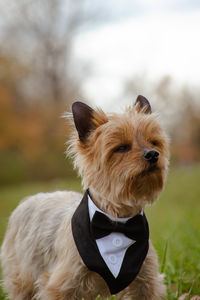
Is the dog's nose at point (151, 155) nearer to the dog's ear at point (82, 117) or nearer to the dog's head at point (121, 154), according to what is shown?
the dog's head at point (121, 154)

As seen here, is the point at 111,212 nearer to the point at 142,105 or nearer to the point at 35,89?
the point at 142,105

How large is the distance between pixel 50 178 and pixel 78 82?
847 centimetres

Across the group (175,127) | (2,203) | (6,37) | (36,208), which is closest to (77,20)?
(6,37)

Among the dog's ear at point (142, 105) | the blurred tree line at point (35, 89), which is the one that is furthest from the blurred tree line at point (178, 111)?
Result: the dog's ear at point (142, 105)

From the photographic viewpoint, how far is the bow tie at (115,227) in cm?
293

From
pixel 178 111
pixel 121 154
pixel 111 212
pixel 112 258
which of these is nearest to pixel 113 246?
pixel 112 258

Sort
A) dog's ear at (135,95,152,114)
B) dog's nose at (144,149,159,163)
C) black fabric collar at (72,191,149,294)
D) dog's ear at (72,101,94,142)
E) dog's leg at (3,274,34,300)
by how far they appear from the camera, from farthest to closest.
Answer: dog's leg at (3,274,34,300) → dog's ear at (135,95,152,114) → dog's ear at (72,101,94,142) → black fabric collar at (72,191,149,294) → dog's nose at (144,149,159,163)

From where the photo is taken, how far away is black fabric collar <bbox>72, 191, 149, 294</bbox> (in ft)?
9.46

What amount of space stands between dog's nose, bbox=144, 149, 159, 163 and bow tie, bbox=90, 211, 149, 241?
1.92 ft

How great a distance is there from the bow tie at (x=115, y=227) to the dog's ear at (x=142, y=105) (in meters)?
0.92

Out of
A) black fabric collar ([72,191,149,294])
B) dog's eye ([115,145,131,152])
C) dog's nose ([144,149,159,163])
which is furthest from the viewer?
black fabric collar ([72,191,149,294])

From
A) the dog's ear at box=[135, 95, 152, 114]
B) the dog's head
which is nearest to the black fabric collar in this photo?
the dog's head

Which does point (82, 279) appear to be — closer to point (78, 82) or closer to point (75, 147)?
point (75, 147)

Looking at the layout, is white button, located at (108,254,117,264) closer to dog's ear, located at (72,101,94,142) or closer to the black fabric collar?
the black fabric collar
